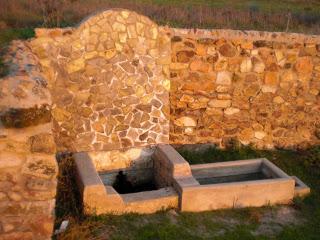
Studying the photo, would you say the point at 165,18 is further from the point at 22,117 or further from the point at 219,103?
the point at 22,117

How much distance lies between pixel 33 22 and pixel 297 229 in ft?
25.9

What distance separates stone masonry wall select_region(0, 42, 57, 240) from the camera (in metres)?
4.19

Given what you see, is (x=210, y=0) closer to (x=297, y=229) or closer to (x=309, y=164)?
(x=309, y=164)

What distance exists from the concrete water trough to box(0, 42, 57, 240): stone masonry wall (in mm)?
1307

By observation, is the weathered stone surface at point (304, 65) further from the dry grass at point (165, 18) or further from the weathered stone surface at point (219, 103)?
the dry grass at point (165, 18)

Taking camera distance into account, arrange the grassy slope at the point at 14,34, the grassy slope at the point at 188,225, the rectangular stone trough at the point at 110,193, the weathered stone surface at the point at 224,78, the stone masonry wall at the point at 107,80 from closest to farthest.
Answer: the grassy slope at the point at 188,225, the rectangular stone trough at the point at 110,193, the stone masonry wall at the point at 107,80, the weathered stone surface at the point at 224,78, the grassy slope at the point at 14,34

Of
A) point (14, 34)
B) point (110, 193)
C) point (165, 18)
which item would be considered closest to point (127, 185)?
point (110, 193)

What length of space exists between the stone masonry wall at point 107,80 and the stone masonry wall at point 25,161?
2.22 metres

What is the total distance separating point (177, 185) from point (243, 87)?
253 centimetres

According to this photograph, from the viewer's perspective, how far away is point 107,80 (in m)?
7.07

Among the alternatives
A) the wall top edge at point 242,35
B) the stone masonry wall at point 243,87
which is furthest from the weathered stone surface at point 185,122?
the wall top edge at point 242,35

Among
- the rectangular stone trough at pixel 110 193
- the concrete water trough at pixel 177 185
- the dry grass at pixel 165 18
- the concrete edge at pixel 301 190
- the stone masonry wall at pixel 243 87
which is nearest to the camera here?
the rectangular stone trough at pixel 110 193

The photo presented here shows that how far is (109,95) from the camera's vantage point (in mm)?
7125

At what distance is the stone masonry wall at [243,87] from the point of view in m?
7.60
